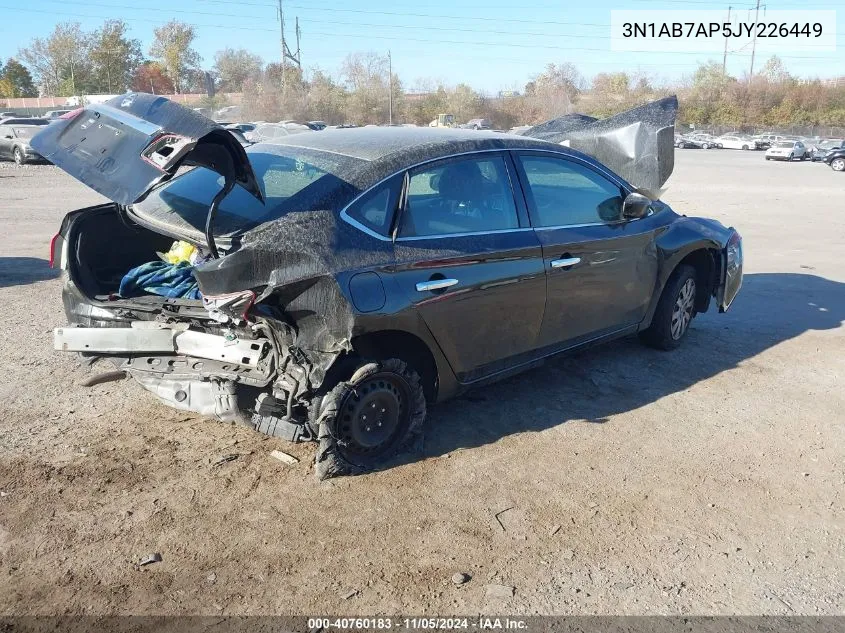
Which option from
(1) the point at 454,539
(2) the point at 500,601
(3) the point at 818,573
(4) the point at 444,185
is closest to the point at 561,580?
(2) the point at 500,601

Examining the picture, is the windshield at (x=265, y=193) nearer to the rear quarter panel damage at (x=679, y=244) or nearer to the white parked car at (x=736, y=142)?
the rear quarter panel damage at (x=679, y=244)

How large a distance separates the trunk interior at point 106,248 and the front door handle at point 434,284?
5.67 ft

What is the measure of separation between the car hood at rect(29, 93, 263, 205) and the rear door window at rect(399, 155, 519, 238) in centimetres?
86

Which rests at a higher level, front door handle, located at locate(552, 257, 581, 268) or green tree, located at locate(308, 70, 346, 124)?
green tree, located at locate(308, 70, 346, 124)

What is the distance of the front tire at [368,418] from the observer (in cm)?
368

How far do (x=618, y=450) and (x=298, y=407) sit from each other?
6.27 ft


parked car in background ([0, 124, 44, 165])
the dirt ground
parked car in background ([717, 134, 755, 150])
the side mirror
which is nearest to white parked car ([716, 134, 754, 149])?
parked car in background ([717, 134, 755, 150])

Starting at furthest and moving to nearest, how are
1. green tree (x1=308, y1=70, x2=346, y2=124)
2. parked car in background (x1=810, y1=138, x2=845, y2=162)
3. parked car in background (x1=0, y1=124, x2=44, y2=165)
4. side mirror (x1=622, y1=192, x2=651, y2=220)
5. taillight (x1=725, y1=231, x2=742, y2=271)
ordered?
green tree (x1=308, y1=70, x2=346, y2=124)
parked car in background (x1=810, y1=138, x2=845, y2=162)
parked car in background (x1=0, y1=124, x2=44, y2=165)
taillight (x1=725, y1=231, x2=742, y2=271)
side mirror (x1=622, y1=192, x2=651, y2=220)

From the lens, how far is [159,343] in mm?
3889

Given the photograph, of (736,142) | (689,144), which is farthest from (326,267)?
(736,142)

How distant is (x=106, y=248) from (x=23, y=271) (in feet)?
14.0

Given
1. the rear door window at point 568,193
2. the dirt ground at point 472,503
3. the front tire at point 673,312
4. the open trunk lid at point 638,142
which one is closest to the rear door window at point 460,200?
the rear door window at point 568,193

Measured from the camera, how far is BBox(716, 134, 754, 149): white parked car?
56047 millimetres

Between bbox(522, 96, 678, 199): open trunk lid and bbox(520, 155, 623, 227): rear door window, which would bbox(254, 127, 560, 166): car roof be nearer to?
bbox(520, 155, 623, 227): rear door window
